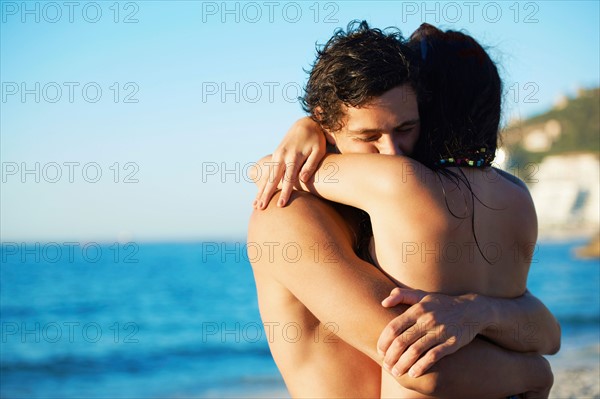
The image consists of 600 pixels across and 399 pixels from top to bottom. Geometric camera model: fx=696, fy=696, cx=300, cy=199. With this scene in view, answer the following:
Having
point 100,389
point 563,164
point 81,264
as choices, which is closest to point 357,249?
point 100,389

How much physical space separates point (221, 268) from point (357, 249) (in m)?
37.8

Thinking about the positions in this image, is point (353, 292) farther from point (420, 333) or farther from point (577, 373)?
point (577, 373)

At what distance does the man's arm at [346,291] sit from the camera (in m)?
1.91

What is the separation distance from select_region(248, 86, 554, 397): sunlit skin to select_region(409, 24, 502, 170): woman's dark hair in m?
0.07

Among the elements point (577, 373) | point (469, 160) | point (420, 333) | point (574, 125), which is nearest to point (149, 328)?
point (577, 373)

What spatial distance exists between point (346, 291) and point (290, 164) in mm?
494

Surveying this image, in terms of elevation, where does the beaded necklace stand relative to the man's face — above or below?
below

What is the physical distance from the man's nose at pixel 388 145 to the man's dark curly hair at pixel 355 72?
0.44ft

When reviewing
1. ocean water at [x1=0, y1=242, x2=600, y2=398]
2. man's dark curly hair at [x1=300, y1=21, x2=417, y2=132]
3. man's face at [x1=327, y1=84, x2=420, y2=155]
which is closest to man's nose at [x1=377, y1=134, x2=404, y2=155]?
man's face at [x1=327, y1=84, x2=420, y2=155]

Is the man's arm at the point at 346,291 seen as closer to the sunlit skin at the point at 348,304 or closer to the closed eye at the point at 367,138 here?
the sunlit skin at the point at 348,304

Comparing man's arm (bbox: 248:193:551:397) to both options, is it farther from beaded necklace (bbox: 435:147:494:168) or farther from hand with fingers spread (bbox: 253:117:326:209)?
beaded necklace (bbox: 435:147:494:168)

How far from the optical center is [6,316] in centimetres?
2312

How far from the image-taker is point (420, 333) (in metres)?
1.86

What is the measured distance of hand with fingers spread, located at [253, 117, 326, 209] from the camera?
7.19 ft
